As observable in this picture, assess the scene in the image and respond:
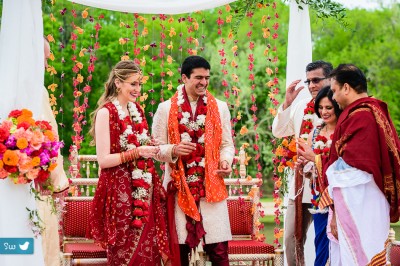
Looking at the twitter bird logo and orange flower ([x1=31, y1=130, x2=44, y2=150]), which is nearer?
orange flower ([x1=31, y1=130, x2=44, y2=150])

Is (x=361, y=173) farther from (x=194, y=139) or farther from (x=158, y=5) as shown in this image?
(x=158, y=5)

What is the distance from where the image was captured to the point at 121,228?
6098mm

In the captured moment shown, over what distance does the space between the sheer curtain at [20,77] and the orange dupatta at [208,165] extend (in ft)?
3.67

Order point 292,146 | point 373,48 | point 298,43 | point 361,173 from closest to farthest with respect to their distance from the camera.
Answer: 1. point 361,173
2. point 292,146
3. point 298,43
4. point 373,48

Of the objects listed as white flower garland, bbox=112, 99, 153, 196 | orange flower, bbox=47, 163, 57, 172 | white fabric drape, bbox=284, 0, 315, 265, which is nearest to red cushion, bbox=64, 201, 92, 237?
white flower garland, bbox=112, 99, 153, 196

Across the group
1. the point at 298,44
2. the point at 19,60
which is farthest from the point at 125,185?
the point at 298,44

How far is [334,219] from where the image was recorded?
570 centimetres

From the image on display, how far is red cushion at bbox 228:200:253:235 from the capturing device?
7.54 meters

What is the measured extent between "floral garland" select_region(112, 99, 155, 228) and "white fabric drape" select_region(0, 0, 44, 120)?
0.64 meters

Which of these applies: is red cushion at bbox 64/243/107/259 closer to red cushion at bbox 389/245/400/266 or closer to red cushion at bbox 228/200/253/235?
red cushion at bbox 228/200/253/235

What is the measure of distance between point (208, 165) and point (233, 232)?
127 cm

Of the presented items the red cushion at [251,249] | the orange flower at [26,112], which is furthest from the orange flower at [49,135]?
the red cushion at [251,249]

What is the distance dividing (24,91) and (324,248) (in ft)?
8.18

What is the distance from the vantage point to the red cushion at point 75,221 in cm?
729
